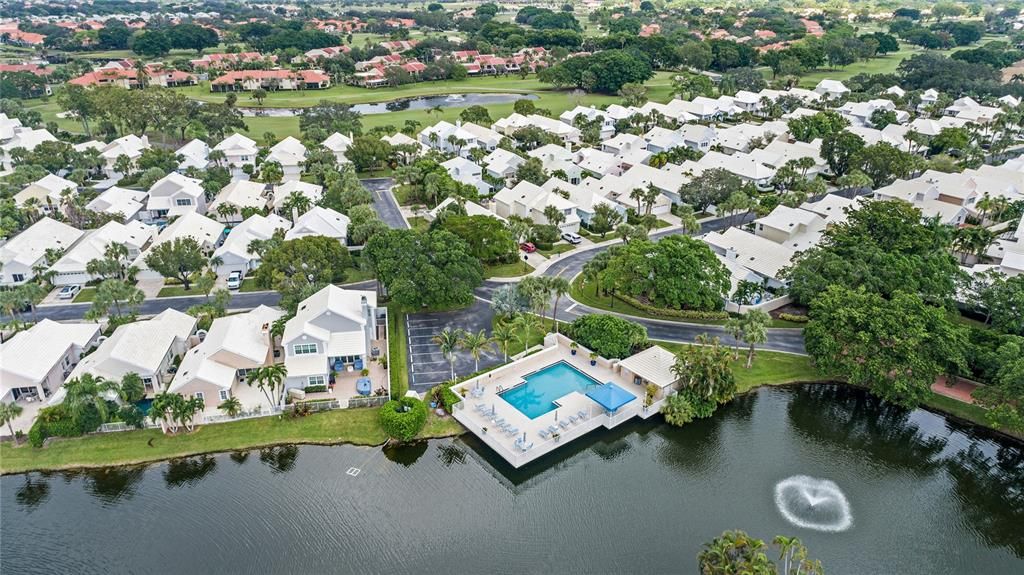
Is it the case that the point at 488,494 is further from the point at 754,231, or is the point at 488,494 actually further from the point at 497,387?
the point at 754,231

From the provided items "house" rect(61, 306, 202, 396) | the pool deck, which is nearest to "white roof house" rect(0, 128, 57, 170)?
"house" rect(61, 306, 202, 396)

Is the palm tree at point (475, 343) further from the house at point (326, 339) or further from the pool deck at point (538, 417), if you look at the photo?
the house at point (326, 339)

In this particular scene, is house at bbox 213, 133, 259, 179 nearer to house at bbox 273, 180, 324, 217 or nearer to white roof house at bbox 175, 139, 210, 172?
white roof house at bbox 175, 139, 210, 172

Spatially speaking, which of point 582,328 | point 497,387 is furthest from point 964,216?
point 497,387

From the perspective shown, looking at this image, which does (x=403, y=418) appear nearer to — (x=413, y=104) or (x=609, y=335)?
(x=609, y=335)

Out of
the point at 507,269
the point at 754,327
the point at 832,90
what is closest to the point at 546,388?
the point at 754,327

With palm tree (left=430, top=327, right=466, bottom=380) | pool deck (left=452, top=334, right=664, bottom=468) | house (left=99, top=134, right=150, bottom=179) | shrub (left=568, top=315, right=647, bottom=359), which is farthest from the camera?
house (left=99, top=134, right=150, bottom=179)
